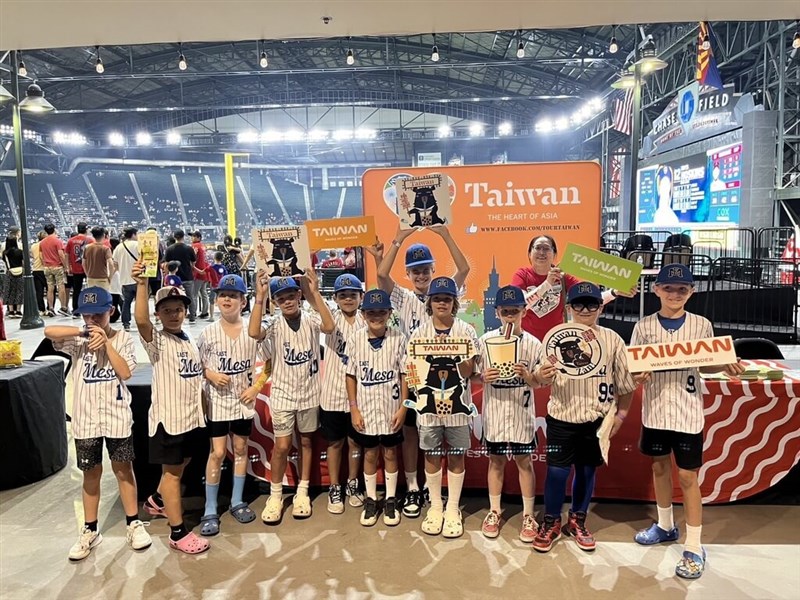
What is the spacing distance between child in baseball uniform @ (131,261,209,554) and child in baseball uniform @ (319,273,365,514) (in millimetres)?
821

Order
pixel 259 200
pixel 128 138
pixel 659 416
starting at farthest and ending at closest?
pixel 259 200, pixel 128 138, pixel 659 416

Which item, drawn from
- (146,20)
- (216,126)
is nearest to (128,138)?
(216,126)

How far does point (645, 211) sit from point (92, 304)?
2125 centimetres

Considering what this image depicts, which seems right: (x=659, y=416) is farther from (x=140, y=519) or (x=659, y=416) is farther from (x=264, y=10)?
(x=264, y=10)

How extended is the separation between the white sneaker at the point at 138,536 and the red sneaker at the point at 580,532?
2564mm

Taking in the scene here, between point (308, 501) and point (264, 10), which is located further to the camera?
point (264, 10)

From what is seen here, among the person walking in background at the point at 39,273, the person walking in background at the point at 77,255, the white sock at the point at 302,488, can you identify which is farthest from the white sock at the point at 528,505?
the person walking in background at the point at 39,273

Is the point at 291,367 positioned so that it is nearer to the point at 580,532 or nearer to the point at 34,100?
the point at 580,532

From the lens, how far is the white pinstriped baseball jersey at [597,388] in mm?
3109

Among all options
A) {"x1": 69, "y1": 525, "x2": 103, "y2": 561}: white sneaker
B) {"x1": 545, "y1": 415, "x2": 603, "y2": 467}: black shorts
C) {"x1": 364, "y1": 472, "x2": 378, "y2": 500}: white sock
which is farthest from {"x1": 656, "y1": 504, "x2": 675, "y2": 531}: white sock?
{"x1": 69, "y1": 525, "x2": 103, "y2": 561}: white sneaker

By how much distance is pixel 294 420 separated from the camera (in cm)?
368

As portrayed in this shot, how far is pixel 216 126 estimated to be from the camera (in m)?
29.8

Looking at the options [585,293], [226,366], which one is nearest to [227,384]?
[226,366]

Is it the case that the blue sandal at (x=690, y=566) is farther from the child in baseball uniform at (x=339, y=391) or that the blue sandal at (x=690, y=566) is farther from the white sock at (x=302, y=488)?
the white sock at (x=302, y=488)
